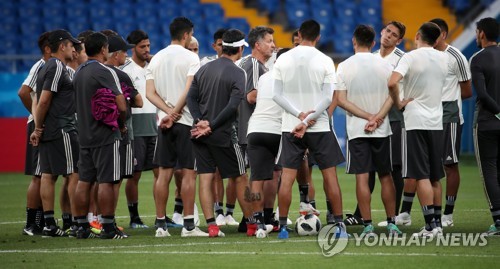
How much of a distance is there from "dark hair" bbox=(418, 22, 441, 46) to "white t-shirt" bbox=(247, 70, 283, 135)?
183 centimetres

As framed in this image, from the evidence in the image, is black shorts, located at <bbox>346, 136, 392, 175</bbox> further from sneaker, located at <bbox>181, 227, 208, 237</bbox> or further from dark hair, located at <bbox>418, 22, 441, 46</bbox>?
Result: sneaker, located at <bbox>181, 227, 208, 237</bbox>

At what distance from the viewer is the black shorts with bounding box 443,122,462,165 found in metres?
12.6

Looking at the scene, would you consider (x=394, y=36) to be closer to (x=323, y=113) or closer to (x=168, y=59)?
(x=323, y=113)

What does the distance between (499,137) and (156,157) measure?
13.7ft

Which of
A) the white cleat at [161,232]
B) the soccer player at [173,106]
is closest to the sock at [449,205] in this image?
the soccer player at [173,106]

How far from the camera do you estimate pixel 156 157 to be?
484 inches

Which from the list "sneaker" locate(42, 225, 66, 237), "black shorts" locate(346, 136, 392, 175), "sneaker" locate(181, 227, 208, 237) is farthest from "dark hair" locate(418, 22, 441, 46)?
"sneaker" locate(42, 225, 66, 237)

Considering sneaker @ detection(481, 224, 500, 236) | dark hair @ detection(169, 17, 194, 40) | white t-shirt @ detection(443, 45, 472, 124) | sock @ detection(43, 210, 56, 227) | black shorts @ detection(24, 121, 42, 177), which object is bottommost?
sneaker @ detection(481, 224, 500, 236)

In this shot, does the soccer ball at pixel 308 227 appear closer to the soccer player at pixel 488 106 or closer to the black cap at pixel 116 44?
the soccer player at pixel 488 106

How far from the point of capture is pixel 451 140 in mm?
12594

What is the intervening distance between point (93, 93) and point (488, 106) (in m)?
4.62

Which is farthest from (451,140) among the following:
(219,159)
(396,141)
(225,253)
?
(225,253)

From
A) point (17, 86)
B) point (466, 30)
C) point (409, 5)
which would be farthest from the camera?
point (409, 5)

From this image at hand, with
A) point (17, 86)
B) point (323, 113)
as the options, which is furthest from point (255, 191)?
point (17, 86)
